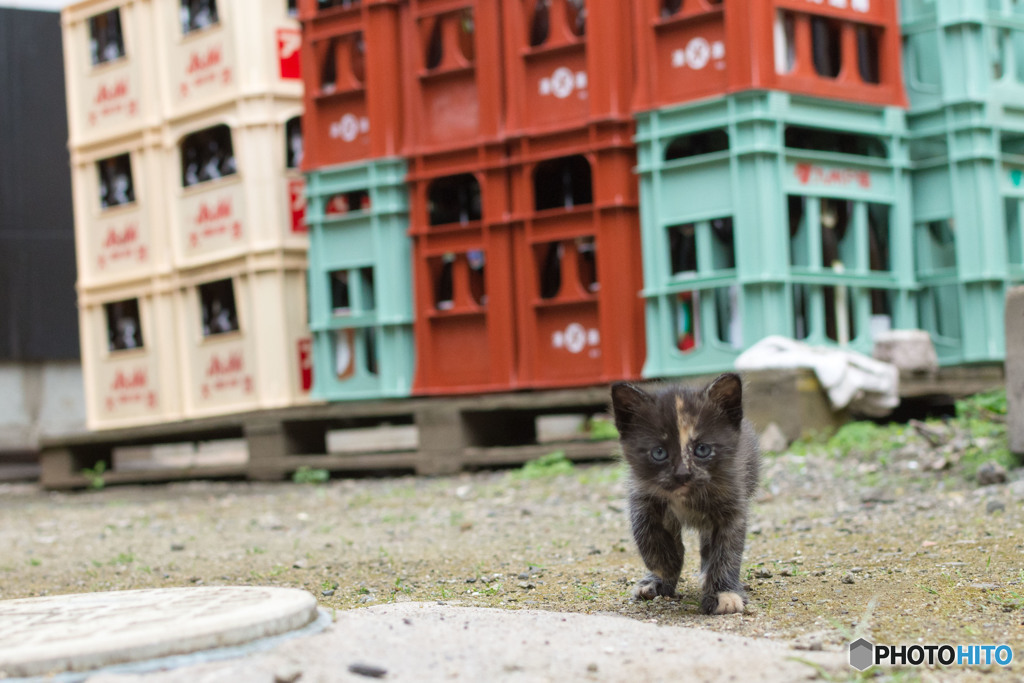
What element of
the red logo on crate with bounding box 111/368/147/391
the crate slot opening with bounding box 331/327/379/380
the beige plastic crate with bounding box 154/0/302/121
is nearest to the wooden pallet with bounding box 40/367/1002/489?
the crate slot opening with bounding box 331/327/379/380

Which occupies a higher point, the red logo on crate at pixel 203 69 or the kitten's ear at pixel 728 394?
the red logo on crate at pixel 203 69

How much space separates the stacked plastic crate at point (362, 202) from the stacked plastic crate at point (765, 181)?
107 inches

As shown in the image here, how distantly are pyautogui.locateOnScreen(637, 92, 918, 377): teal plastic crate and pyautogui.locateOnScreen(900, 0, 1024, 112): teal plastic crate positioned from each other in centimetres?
63

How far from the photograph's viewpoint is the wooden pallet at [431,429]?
32.0ft

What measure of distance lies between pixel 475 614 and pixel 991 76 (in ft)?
29.4

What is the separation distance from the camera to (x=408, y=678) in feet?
10.2

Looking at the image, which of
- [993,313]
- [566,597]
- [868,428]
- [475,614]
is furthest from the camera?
[993,313]

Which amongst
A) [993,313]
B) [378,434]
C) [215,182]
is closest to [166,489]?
[215,182]

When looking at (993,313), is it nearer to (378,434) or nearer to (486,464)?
(486,464)

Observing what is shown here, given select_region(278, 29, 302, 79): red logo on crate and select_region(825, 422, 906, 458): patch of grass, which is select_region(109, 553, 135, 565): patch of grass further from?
select_region(278, 29, 302, 79): red logo on crate

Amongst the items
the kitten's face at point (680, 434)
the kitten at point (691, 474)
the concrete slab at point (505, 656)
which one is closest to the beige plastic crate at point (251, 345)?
the kitten at point (691, 474)

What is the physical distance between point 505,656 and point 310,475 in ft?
28.9

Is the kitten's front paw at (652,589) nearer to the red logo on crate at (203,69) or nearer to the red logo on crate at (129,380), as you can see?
the red logo on crate at (203,69)

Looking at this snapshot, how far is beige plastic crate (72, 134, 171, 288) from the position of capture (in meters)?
14.3
